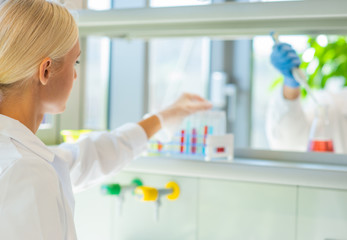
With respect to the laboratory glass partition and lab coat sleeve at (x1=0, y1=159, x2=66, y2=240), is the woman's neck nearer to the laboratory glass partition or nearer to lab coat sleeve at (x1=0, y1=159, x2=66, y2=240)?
lab coat sleeve at (x1=0, y1=159, x2=66, y2=240)

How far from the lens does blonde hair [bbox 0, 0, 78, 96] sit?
2.56 ft

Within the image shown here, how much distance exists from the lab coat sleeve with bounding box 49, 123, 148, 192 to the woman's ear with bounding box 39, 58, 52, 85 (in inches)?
11.7

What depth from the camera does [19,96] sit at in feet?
2.76

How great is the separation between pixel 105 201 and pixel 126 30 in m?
0.57

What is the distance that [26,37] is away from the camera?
782 millimetres

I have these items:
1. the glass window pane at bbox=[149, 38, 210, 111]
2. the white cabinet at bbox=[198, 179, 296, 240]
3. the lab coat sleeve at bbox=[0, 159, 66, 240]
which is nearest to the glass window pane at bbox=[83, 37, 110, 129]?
the white cabinet at bbox=[198, 179, 296, 240]

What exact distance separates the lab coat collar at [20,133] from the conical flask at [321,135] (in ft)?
2.80

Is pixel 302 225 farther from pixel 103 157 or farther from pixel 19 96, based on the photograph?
pixel 19 96

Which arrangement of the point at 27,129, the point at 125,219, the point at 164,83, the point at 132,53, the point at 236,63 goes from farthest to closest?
the point at 236,63
the point at 164,83
the point at 132,53
the point at 125,219
the point at 27,129

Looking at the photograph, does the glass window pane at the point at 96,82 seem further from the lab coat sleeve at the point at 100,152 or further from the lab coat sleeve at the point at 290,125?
the lab coat sleeve at the point at 290,125

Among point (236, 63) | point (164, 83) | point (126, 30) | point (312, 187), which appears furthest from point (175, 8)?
point (236, 63)

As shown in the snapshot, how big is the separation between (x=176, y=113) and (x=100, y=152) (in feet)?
0.89

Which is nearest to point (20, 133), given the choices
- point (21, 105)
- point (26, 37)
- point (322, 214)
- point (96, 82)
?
point (21, 105)

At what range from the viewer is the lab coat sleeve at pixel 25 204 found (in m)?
0.71
